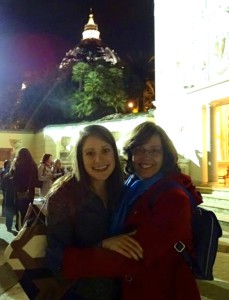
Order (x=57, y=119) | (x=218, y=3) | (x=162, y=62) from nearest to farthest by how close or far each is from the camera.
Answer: (x=218, y=3) < (x=162, y=62) < (x=57, y=119)

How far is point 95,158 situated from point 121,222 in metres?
0.32

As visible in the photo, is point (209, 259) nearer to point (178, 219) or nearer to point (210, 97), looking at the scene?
point (178, 219)

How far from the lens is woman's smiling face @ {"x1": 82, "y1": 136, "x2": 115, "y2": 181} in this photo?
5.79 feet

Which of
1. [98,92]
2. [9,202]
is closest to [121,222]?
[9,202]

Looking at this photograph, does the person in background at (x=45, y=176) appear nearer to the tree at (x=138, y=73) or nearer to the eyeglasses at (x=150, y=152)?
the eyeglasses at (x=150, y=152)

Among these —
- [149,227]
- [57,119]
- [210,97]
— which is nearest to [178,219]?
[149,227]

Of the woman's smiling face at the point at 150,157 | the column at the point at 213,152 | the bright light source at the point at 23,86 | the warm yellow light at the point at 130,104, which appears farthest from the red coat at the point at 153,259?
the bright light source at the point at 23,86

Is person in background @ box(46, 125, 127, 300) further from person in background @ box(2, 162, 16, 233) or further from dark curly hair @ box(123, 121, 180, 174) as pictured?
person in background @ box(2, 162, 16, 233)

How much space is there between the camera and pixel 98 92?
26.2 metres

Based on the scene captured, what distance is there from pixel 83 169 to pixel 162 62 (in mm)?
14016

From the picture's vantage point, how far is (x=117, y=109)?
27.4m

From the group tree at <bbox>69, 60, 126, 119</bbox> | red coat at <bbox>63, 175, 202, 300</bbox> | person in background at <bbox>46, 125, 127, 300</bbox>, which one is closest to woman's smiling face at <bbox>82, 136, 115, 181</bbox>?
person in background at <bbox>46, 125, 127, 300</bbox>

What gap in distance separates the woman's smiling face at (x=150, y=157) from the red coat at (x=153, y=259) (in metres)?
0.17

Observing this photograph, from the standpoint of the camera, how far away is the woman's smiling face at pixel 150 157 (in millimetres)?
1796
